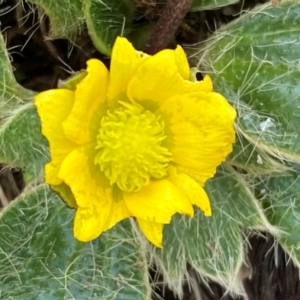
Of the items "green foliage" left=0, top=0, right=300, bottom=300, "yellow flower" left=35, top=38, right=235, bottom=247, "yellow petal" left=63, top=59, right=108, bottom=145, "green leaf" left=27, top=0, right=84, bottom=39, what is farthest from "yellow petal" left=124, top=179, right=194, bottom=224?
"green leaf" left=27, top=0, right=84, bottom=39

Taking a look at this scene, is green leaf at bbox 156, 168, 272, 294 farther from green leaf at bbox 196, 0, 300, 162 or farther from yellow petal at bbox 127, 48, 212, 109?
yellow petal at bbox 127, 48, 212, 109

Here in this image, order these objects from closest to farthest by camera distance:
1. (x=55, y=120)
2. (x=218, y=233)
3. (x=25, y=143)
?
(x=55, y=120), (x=25, y=143), (x=218, y=233)

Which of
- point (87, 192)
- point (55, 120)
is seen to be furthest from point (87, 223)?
point (55, 120)

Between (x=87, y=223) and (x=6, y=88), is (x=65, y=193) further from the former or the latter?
(x=6, y=88)

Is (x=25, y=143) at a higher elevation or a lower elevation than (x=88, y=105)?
lower

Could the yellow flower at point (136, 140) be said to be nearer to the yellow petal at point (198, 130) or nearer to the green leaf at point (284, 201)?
the yellow petal at point (198, 130)

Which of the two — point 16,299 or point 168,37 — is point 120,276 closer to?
point 16,299
